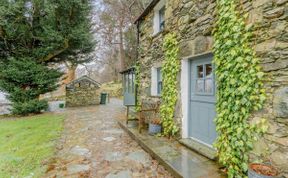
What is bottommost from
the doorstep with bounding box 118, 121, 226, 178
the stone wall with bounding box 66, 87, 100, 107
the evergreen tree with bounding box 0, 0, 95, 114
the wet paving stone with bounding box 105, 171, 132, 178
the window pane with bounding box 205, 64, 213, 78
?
the wet paving stone with bounding box 105, 171, 132, 178

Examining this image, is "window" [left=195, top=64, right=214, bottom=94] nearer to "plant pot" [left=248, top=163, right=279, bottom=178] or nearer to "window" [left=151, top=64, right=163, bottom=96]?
"plant pot" [left=248, top=163, right=279, bottom=178]

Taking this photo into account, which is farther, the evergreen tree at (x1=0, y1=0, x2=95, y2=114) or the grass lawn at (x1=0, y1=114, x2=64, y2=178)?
the evergreen tree at (x1=0, y1=0, x2=95, y2=114)

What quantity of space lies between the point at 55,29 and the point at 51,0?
159 cm

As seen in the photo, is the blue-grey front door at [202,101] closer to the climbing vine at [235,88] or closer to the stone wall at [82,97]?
the climbing vine at [235,88]

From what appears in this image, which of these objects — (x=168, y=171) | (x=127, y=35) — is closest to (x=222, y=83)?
(x=168, y=171)

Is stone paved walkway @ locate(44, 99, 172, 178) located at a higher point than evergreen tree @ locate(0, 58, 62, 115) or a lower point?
lower

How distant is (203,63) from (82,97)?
1328 centimetres

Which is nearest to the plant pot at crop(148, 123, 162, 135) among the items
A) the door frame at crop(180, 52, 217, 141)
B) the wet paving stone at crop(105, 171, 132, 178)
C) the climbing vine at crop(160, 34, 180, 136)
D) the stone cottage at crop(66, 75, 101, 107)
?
the climbing vine at crop(160, 34, 180, 136)

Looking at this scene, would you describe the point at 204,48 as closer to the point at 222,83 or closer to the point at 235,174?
the point at 222,83

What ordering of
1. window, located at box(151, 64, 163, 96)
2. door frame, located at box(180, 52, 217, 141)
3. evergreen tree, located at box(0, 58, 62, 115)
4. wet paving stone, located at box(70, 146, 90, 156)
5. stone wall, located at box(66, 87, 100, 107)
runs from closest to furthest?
wet paving stone, located at box(70, 146, 90, 156) → door frame, located at box(180, 52, 217, 141) → window, located at box(151, 64, 163, 96) → evergreen tree, located at box(0, 58, 62, 115) → stone wall, located at box(66, 87, 100, 107)

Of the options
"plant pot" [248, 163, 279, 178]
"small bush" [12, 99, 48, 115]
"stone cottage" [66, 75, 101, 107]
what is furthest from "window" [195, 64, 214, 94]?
"stone cottage" [66, 75, 101, 107]

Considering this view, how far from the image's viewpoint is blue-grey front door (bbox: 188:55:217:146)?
13.8 ft

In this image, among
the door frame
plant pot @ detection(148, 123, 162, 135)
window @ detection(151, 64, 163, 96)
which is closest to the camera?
the door frame

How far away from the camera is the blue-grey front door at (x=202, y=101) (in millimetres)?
4195
